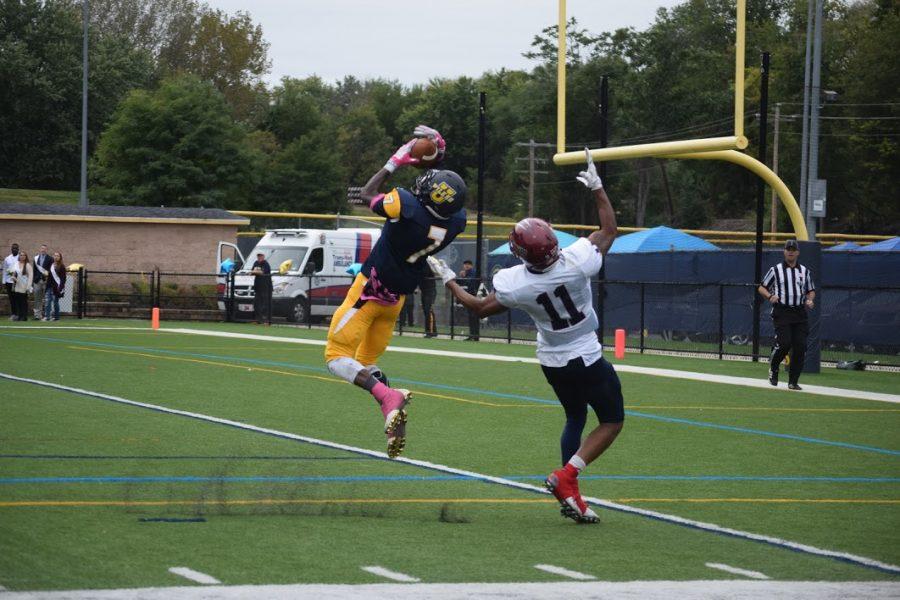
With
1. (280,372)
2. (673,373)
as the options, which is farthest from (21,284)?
(673,373)

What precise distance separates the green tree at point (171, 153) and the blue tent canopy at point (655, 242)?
31.3 metres

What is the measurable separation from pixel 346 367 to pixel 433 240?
1142 millimetres

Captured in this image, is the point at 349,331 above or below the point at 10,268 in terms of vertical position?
below

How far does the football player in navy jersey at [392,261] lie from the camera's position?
31.1 ft

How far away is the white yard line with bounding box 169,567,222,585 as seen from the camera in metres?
6.10

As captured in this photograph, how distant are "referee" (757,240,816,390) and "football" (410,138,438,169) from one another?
9.93 meters

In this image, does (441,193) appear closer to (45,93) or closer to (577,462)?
(577,462)

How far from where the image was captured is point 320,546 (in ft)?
23.3

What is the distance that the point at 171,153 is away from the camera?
64.6 meters

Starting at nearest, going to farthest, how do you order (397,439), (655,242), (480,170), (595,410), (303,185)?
(595,410) → (397,439) → (480,170) → (655,242) → (303,185)

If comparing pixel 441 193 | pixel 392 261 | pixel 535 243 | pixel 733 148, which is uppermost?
pixel 733 148

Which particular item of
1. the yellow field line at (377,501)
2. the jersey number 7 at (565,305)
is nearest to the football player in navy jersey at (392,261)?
the yellow field line at (377,501)

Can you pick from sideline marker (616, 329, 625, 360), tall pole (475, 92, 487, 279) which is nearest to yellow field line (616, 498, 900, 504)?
sideline marker (616, 329, 625, 360)

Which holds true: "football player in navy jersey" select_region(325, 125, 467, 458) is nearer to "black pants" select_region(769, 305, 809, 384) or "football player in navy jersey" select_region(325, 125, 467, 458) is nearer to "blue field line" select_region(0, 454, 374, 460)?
"blue field line" select_region(0, 454, 374, 460)
